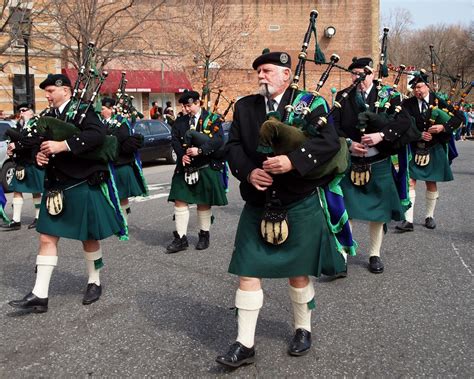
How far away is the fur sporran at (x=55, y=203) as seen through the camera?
4289mm

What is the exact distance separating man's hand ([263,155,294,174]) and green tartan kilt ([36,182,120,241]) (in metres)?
1.90

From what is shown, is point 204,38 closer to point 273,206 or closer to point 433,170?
point 433,170

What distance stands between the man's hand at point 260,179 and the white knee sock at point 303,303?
71cm

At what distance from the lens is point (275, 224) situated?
3199 mm

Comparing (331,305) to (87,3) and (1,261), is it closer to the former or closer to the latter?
(1,261)

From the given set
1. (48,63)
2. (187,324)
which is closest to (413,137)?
(187,324)

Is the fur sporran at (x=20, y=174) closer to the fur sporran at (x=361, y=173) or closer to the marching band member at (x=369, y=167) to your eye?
the marching band member at (x=369, y=167)

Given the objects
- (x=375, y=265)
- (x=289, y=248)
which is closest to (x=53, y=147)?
(x=289, y=248)

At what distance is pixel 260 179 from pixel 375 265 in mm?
2541

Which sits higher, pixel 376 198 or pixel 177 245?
pixel 376 198

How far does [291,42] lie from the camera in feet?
121

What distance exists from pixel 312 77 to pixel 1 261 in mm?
27134

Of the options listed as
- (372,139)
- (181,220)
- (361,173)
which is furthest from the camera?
(181,220)

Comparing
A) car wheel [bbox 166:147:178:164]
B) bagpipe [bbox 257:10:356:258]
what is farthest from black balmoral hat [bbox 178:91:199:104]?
car wheel [bbox 166:147:178:164]
